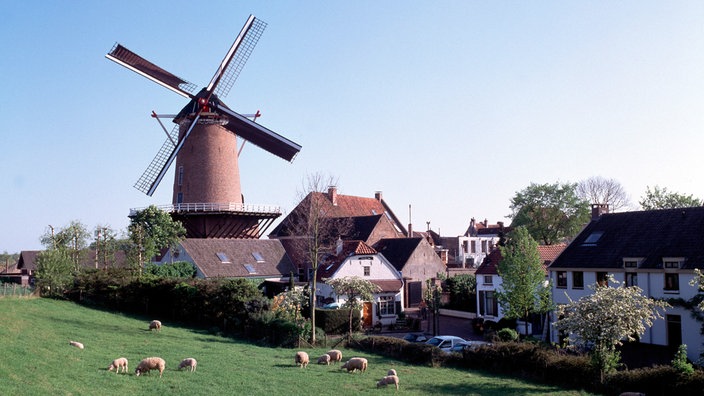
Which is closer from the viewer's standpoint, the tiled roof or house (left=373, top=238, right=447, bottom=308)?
the tiled roof

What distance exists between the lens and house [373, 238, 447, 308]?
5103cm

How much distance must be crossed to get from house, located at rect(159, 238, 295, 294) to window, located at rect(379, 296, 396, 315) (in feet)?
24.3

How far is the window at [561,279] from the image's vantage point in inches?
1471

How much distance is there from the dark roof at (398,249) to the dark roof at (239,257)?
337 inches

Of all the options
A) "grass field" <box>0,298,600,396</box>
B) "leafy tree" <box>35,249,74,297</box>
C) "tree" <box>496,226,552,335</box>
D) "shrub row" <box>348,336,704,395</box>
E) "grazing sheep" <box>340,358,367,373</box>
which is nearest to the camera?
"grass field" <box>0,298,600,396</box>

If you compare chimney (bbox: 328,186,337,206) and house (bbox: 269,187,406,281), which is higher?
chimney (bbox: 328,186,337,206)

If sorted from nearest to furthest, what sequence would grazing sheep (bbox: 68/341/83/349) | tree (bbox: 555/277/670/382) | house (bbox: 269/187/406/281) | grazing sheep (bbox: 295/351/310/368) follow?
1. tree (bbox: 555/277/670/382)
2. grazing sheep (bbox: 68/341/83/349)
3. grazing sheep (bbox: 295/351/310/368)
4. house (bbox: 269/187/406/281)

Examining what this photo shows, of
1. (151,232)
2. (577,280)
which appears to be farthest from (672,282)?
(151,232)

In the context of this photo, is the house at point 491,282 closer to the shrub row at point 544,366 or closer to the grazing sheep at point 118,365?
the shrub row at point 544,366

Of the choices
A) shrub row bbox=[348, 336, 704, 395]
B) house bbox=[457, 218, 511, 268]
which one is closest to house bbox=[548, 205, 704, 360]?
shrub row bbox=[348, 336, 704, 395]

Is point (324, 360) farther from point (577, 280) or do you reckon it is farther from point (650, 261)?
point (650, 261)

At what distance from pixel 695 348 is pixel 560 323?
10.3m

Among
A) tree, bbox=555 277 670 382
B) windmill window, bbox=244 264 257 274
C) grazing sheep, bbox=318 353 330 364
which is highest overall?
windmill window, bbox=244 264 257 274

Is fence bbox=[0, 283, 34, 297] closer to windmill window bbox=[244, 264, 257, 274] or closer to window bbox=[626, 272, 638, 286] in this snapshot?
windmill window bbox=[244, 264, 257, 274]
